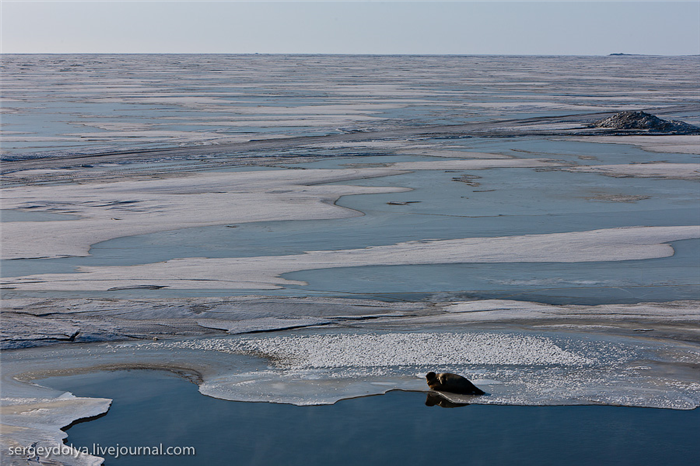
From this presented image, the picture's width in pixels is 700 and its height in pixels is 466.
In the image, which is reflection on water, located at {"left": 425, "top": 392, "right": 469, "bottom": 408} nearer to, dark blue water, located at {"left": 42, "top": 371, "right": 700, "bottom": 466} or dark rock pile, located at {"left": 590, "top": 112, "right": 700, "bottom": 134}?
dark blue water, located at {"left": 42, "top": 371, "right": 700, "bottom": 466}

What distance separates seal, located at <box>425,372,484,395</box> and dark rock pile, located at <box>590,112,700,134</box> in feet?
57.6

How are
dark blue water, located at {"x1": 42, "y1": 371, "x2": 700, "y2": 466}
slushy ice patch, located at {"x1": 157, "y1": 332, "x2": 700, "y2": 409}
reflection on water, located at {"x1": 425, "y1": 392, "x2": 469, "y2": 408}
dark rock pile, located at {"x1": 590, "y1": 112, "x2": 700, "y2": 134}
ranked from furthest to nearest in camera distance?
dark rock pile, located at {"x1": 590, "y1": 112, "x2": 700, "y2": 134} < slushy ice patch, located at {"x1": 157, "y1": 332, "x2": 700, "y2": 409} < reflection on water, located at {"x1": 425, "y1": 392, "x2": 469, "y2": 408} < dark blue water, located at {"x1": 42, "y1": 371, "x2": 700, "y2": 466}

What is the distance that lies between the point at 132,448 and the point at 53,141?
14862 mm

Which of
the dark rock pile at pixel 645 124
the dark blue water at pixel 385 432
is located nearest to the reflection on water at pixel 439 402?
the dark blue water at pixel 385 432

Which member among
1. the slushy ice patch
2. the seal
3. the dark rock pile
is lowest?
the slushy ice patch

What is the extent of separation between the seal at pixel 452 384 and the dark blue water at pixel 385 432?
128mm

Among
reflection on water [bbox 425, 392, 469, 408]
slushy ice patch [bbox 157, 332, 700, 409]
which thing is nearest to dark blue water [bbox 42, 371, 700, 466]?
reflection on water [bbox 425, 392, 469, 408]

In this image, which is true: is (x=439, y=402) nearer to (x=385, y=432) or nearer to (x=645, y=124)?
(x=385, y=432)

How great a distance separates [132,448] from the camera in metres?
4.04

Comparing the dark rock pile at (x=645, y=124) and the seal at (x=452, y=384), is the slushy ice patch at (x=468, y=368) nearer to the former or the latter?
the seal at (x=452, y=384)

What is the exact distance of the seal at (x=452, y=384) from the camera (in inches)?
185

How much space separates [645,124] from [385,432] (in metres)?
18.6

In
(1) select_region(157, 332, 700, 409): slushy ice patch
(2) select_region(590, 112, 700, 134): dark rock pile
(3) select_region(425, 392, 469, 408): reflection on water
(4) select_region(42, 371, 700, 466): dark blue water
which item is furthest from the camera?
(2) select_region(590, 112, 700, 134): dark rock pile

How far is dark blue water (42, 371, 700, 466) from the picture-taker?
397 centimetres
